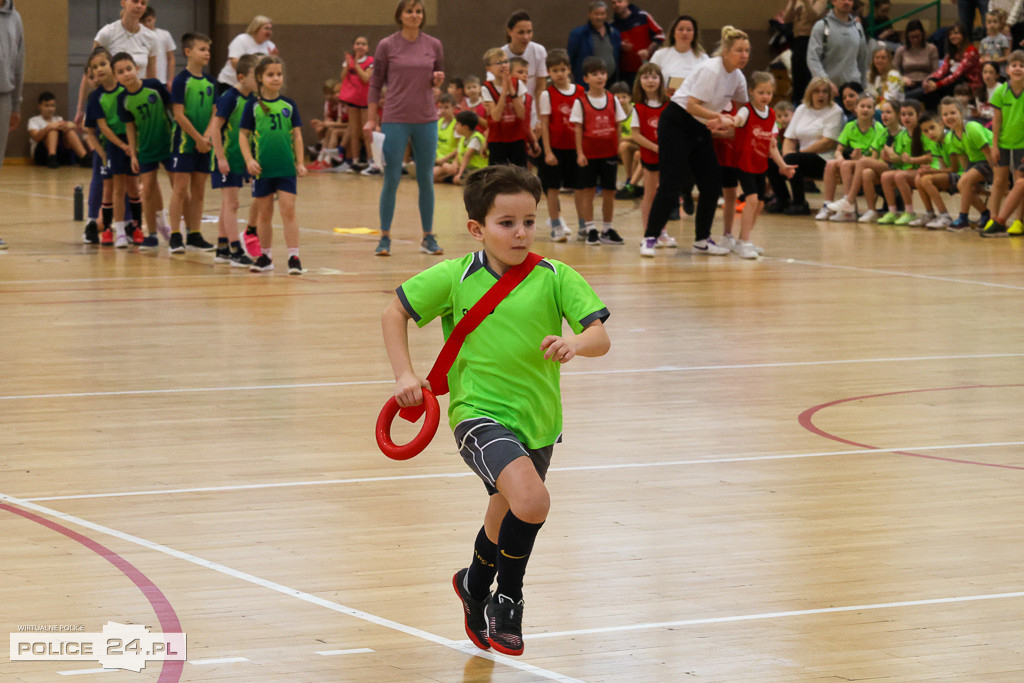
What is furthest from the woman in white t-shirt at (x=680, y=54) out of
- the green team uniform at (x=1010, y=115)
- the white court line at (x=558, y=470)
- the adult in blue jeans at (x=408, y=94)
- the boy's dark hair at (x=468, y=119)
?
the white court line at (x=558, y=470)

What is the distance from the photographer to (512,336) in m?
3.98

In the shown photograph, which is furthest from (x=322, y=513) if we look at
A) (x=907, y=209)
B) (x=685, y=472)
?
(x=907, y=209)

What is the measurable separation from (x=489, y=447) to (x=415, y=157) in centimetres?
930

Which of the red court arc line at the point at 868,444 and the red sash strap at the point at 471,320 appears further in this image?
the red court arc line at the point at 868,444

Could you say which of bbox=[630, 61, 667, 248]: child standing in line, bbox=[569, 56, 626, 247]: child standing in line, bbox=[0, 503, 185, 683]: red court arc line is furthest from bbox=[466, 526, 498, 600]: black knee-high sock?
bbox=[569, 56, 626, 247]: child standing in line

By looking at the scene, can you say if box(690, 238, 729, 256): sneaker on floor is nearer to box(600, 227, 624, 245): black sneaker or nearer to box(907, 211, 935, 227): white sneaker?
box(600, 227, 624, 245): black sneaker

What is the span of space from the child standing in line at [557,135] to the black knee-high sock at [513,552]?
10435 mm

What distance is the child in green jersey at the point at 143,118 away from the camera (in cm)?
1280

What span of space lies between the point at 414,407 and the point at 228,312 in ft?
20.5

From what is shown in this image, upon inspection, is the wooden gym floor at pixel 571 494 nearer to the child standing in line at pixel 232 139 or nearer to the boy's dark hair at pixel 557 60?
the child standing in line at pixel 232 139

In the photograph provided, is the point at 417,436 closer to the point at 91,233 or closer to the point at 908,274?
the point at 908,274

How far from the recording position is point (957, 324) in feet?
31.9

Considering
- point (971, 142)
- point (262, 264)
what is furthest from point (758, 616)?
point (971, 142)

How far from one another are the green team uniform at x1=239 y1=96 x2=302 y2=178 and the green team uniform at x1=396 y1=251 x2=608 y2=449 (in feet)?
24.7
